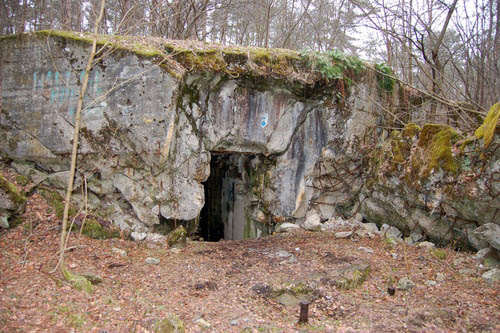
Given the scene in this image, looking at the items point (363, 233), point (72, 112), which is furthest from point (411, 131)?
point (72, 112)

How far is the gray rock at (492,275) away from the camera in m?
4.32

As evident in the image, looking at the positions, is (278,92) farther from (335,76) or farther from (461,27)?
(461,27)

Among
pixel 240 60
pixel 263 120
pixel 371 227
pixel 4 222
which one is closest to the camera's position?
pixel 4 222

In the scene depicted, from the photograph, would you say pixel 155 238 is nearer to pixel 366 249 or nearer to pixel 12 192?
pixel 12 192

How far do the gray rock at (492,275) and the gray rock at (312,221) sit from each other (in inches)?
118

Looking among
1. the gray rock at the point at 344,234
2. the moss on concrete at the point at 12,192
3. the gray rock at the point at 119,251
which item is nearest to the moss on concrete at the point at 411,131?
the gray rock at the point at 344,234

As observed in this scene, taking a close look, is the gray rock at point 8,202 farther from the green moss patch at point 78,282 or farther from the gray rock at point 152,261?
the gray rock at point 152,261

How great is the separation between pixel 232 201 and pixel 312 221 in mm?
2567

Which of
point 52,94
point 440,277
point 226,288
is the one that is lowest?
point 226,288

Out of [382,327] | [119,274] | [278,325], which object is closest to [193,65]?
[119,274]

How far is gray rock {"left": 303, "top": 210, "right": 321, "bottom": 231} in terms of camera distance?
695cm

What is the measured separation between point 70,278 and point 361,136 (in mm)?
5778

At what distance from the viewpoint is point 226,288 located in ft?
14.7

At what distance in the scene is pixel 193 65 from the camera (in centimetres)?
585
